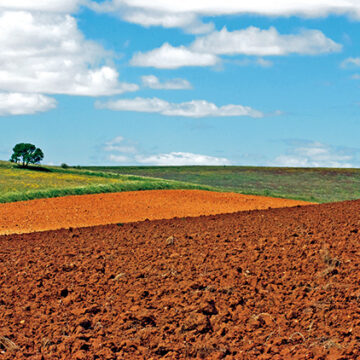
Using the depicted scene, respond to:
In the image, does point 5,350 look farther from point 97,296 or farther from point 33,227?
point 33,227

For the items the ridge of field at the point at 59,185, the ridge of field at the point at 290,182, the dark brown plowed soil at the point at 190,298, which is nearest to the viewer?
the dark brown plowed soil at the point at 190,298

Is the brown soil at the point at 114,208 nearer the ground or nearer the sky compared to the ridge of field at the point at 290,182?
nearer the ground

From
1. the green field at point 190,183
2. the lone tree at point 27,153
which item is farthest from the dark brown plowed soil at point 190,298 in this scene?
the lone tree at point 27,153

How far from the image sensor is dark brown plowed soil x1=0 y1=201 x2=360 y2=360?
7527 millimetres

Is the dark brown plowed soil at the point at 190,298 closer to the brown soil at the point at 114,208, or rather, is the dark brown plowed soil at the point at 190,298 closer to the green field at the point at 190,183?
the brown soil at the point at 114,208

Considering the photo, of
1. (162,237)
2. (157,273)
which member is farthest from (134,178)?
(157,273)

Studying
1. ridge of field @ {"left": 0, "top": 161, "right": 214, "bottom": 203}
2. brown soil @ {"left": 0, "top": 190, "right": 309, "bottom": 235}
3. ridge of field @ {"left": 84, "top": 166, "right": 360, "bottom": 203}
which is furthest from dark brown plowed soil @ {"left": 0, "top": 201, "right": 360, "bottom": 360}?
ridge of field @ {"left": 84, "top": 166, "right": 360, "bottom": 203}

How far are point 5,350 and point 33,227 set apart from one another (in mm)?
15143

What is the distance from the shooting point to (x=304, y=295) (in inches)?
351

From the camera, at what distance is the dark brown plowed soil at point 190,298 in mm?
7527

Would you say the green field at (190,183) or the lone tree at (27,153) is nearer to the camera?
the green field at (190,183)

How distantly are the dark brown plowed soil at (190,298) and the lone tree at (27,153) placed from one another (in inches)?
1846

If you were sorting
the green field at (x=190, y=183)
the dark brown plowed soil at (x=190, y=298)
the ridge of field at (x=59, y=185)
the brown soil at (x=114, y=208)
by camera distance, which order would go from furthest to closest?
the green field at (x=190, y=183)
the ridge of field at (x=59, y=185)
the brown soil at (x=114, y=208)
the dark brown plowed soil at (x=190, y=298)

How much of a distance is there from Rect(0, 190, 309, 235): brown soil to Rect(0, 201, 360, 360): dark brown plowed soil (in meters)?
9.60
